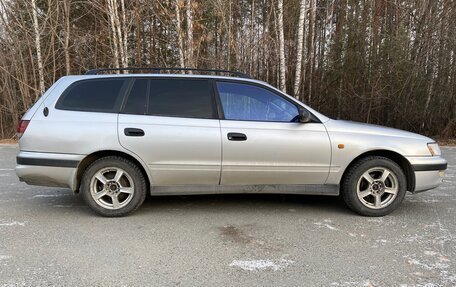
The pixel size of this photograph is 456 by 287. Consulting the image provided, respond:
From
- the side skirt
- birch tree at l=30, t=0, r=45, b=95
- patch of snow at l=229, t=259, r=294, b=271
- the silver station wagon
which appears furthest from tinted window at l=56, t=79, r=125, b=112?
birch tree at l=30, t=0, r=45, b=95

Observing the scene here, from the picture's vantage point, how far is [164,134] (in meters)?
4.22

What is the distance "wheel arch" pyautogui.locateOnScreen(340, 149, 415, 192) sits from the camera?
4.40 metres

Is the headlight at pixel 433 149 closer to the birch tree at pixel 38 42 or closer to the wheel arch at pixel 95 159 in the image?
the wheel arch at pixel 95 159

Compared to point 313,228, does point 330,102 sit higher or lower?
higher

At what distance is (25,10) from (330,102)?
1218cm

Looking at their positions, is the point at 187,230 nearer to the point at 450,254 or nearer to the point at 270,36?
the point at 450,254

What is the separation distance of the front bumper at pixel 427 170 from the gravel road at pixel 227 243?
398 millimetres

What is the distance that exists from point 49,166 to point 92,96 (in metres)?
0.96

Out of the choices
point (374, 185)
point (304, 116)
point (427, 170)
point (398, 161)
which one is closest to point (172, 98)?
point (304, 116)

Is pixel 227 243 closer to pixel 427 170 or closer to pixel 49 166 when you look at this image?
pixel 49 166

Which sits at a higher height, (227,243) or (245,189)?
(245,189)

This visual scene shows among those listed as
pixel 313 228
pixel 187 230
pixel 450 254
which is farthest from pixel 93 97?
pixel 450 254

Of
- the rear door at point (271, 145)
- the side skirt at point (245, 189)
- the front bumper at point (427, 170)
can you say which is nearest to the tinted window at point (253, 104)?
the rear door at point (271, 145)

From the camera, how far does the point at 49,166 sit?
422cm
